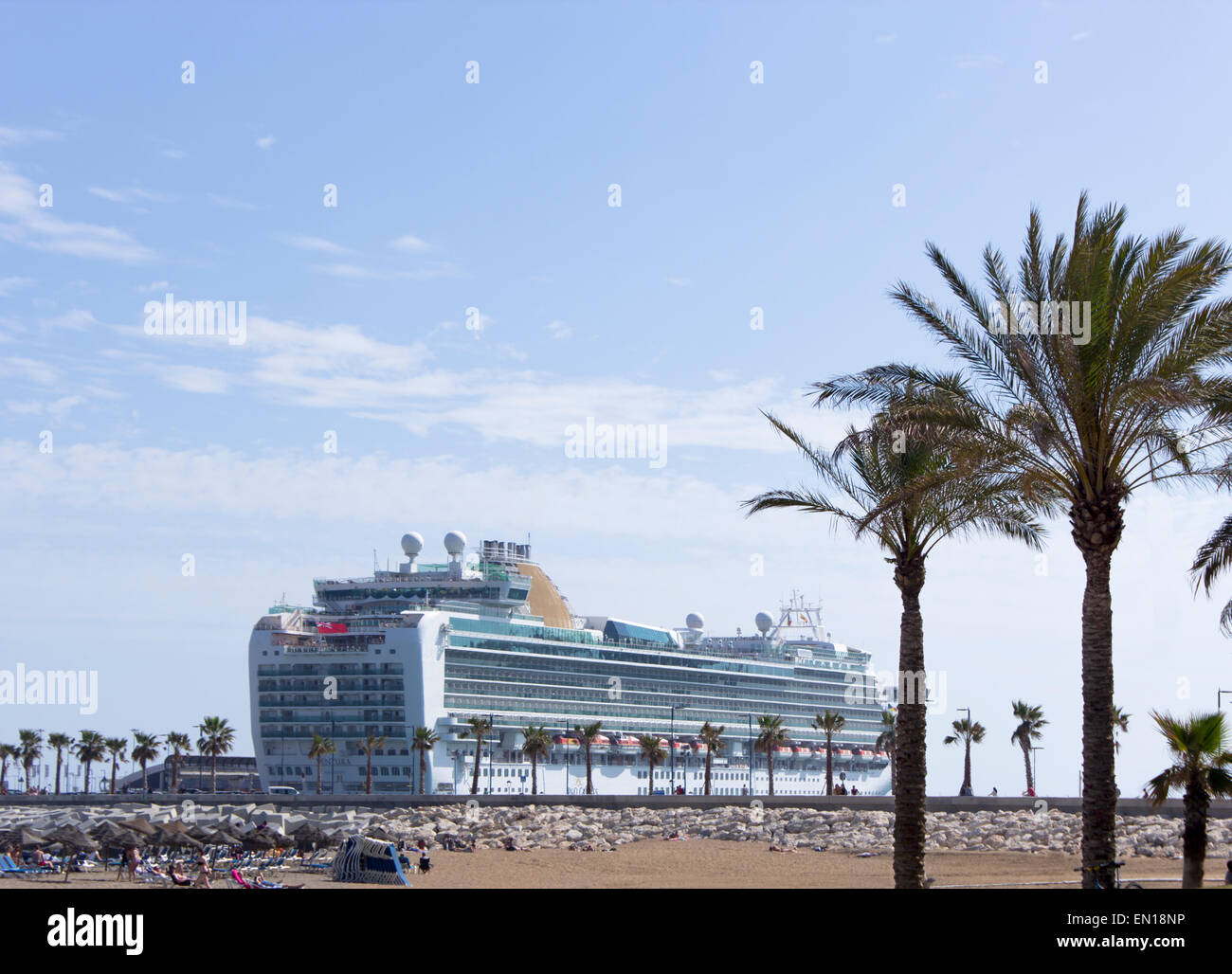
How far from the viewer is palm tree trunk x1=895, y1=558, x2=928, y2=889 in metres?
22.0

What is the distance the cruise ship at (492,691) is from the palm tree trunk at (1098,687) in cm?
7136

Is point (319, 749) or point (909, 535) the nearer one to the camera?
point (909, 535)

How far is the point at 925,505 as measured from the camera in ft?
70.3

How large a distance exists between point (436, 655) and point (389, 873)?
2057 inches

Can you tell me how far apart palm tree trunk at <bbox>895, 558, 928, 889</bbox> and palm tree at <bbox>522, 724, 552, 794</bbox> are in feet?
203

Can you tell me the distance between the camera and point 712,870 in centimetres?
4219

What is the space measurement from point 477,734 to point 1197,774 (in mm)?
67587

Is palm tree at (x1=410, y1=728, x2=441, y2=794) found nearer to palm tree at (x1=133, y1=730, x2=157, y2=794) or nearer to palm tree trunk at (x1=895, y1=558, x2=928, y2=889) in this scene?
palm tree at (x1=133, y1=730, x2=157, y2=794)

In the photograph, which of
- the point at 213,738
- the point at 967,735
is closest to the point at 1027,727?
Answer: the point at 967,735

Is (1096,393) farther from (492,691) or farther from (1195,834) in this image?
(492,691)

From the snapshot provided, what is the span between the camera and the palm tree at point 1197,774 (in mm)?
21766
